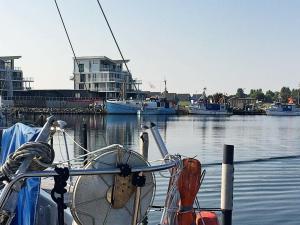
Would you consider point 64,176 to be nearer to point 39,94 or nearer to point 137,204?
Result: point 137,204

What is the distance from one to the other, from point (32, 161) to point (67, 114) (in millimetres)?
115015

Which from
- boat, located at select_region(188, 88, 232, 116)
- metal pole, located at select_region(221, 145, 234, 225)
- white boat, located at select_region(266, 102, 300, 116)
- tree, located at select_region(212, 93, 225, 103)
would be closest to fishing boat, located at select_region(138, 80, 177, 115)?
boat, located at select_region(188, 88, 232, 116)

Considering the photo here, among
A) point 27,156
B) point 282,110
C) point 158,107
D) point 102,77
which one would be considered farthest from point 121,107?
point 27,156

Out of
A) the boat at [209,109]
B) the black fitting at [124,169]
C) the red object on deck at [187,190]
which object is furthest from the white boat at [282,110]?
the black fitting at [124,169]

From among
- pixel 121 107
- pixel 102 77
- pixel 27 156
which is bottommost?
pixel 121 107

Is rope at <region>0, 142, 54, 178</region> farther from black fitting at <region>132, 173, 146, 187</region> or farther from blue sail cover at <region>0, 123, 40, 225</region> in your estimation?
black fitting at <region>132, 173, 146, 187</region>

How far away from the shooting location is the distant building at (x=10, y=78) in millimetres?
123688

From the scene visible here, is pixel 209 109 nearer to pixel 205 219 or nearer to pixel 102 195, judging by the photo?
pixel 205 219

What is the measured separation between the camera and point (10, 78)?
125312mm

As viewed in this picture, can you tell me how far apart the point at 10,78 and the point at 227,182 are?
124108 millimetres

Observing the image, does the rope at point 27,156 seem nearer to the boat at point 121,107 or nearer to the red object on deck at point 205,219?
the red object on deck at point 205,219

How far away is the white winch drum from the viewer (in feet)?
18.1

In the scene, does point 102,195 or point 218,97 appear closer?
point 102,195

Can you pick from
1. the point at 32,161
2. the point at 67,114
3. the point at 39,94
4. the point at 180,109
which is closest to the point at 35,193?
the point at 32,161
